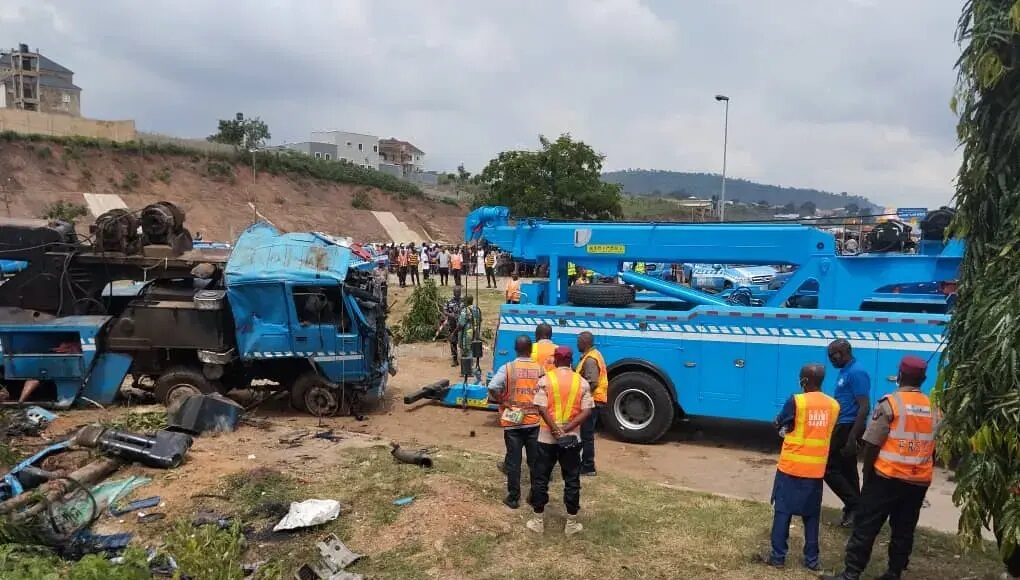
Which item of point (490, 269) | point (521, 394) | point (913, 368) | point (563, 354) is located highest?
point (913, 368)

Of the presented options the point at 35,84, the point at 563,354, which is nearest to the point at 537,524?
the point at 563,354

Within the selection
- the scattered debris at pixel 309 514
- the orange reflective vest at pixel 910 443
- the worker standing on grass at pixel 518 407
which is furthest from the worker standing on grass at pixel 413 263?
the orange reflective vest at pixel 910 443

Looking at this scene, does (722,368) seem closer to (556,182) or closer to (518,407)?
(518,407)

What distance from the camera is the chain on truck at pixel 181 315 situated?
10.2 m

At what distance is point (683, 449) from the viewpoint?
9.39 meters

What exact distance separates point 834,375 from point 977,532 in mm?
4591

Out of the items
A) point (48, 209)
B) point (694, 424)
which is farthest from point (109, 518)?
point (48, 209)

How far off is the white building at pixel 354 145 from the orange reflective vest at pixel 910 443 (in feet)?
329

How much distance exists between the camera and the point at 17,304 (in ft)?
34.9

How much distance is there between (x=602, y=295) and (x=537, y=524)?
418 cm

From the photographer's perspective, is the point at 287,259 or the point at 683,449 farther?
the point at 287,259

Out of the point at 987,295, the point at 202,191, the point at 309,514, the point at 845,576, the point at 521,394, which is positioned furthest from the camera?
the point at 202,191

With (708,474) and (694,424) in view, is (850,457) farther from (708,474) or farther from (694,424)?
A: (694,424)

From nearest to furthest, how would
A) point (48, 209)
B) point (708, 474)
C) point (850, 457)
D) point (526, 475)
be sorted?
point (850, 457)
point (526, 475)
point (708, 474)
point (48, 209)
